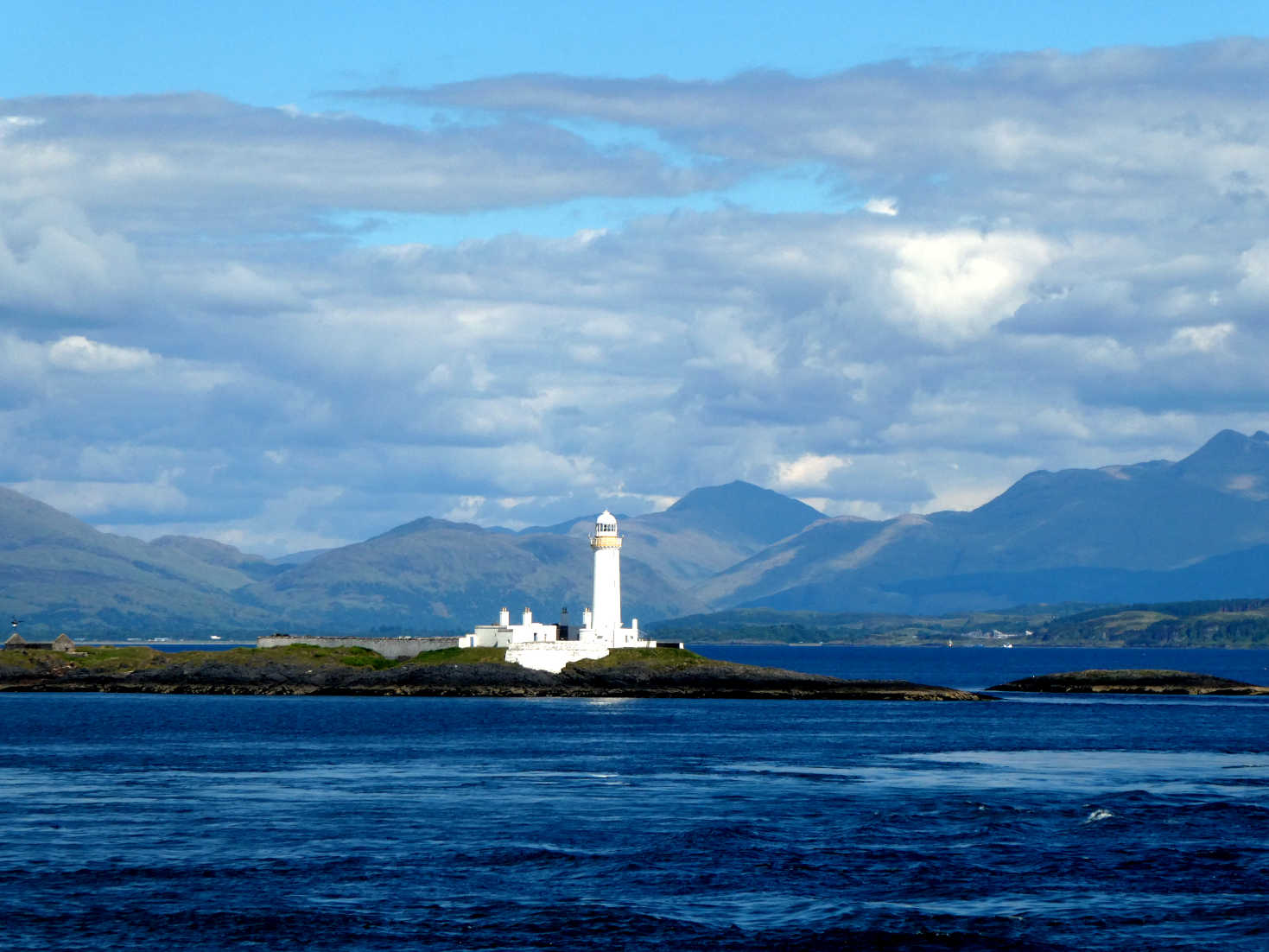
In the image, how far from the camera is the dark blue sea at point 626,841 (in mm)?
45281

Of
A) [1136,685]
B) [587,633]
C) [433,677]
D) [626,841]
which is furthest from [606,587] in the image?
[626,841]

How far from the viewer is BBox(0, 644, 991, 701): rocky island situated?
525 ft

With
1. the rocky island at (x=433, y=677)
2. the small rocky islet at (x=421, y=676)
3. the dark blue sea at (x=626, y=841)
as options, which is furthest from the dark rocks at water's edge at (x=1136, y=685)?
the dark blue sea at (x=626, y=841)

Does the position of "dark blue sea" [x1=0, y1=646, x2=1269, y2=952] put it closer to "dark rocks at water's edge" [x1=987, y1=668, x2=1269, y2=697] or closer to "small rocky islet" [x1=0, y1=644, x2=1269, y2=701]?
"small rocky islet" [x1=0, y1=644, x2=1269, y2=701]

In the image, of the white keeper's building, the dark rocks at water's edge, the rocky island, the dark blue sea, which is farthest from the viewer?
the dark rocks at water's edge

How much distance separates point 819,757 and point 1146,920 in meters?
48.4

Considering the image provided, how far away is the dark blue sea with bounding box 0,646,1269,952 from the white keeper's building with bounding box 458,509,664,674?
5099cm

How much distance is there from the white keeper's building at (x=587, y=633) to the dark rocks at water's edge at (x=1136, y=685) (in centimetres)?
5063

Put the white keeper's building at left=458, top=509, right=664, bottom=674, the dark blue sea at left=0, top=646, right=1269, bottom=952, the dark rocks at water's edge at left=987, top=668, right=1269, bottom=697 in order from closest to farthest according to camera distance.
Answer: the dark blue sea at left=0, top=646, right=1269, bottom=952 → the white keeper's building at left=458, top=509, right=664, bottom=674 → the dark rocks at water's edge at left=987, top=668, right=1269, bottom=697

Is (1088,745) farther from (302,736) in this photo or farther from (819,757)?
(302,736)

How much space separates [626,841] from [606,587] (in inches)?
4201

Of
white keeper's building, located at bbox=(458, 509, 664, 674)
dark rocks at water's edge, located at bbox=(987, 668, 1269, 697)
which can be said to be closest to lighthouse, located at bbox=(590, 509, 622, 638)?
white keeper's building, located at bbox=(458, 509, 664, 674)

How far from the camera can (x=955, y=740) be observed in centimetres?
11012

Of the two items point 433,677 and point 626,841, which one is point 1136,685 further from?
point 626,841
